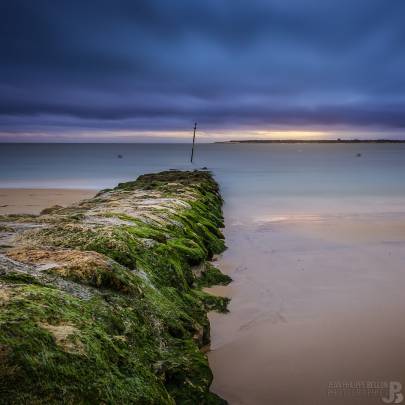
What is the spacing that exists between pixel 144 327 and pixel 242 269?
208 inches

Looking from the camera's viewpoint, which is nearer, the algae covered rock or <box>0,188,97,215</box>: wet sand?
the algae covered rock

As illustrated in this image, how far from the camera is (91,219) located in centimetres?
704

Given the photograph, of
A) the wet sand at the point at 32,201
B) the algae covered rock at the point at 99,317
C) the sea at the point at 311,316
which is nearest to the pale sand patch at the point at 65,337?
the algae covered rock at the point at 99,317

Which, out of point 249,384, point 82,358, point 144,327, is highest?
point 82,358

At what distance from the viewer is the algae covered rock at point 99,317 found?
251cm

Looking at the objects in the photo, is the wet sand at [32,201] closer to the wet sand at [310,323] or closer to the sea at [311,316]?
the sea at [311,316]

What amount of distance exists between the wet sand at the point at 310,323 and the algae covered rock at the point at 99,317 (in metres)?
0.65

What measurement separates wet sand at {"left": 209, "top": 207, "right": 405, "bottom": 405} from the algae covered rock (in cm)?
65

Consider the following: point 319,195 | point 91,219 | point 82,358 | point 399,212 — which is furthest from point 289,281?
point 319,195

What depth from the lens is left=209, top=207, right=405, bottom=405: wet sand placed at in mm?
4523

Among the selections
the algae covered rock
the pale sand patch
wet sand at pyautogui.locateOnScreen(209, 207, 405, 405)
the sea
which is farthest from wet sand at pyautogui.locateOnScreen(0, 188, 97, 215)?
the pale sand patch

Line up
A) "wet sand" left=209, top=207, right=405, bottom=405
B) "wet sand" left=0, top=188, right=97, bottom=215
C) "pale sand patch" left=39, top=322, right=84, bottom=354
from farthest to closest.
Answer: "wet sand" left=0, top=188, right=97, bottom=215
"wet sand" left=209, top=207, right=405, bottom=405
"pale sand patch" left=39, top=322, right=84, bottom=354

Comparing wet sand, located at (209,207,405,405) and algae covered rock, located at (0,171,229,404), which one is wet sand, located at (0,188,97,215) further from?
algae covered rock, located at (0,171,229,404)

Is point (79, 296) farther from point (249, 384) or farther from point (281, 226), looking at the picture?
point (281, 226)
